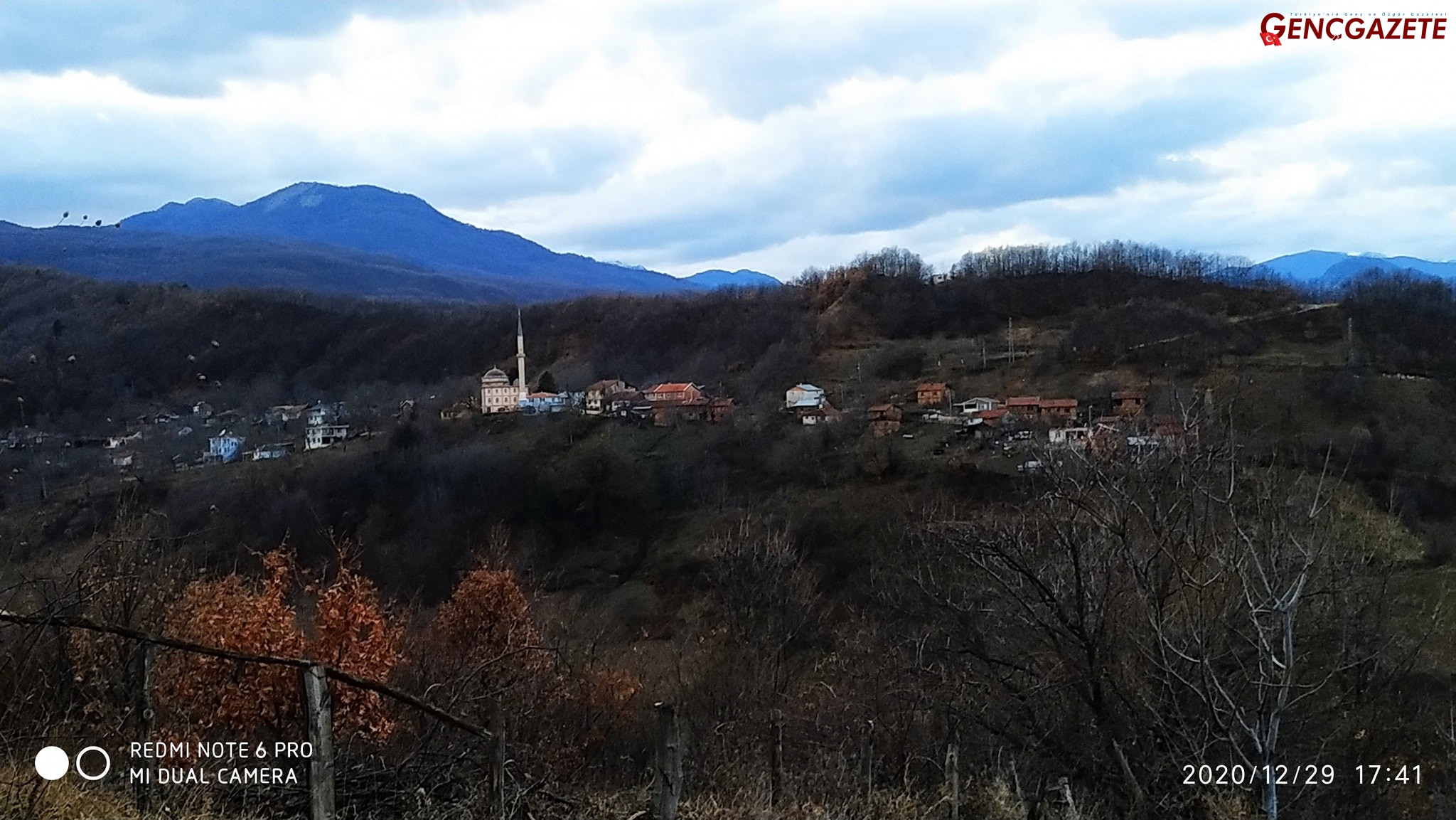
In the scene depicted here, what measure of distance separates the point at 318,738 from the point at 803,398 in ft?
155

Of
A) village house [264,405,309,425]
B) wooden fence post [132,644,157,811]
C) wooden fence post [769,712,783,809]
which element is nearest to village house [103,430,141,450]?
village house [264,405,309,425]

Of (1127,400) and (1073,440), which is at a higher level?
(1073,440)

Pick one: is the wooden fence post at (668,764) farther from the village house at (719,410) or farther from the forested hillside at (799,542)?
the village house at (719,410)

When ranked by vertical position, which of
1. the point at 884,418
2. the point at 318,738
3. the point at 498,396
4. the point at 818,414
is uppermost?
the point at 318,738

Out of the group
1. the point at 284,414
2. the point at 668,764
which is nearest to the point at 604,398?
the point at 284,414

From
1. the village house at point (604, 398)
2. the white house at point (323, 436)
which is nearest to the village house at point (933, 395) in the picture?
the village house at point (604, 398)

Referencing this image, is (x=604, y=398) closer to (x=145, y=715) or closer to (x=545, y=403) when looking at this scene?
(x=545, y=403)

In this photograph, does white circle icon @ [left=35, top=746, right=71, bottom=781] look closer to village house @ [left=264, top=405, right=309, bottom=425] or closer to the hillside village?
the hillside village

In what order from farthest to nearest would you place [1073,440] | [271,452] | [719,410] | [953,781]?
[719,410]
[271,452]
[1073,440]
[953,781]

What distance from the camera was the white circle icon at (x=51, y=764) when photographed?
295 cm

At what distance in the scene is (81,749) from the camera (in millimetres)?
3488

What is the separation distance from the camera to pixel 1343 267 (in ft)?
244

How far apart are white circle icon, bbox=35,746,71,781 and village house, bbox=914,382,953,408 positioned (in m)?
45.5

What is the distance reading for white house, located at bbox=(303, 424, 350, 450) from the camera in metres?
50.0
